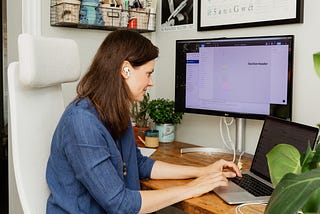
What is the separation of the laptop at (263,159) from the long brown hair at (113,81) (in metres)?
0.40

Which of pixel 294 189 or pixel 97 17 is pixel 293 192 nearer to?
pixel 294 189

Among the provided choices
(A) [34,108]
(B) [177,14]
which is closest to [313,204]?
(A) [34,108]

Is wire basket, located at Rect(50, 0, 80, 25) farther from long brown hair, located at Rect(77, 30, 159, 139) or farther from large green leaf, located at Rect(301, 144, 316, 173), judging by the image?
large green leaf, located at Rect(301, 144, 316, 173)

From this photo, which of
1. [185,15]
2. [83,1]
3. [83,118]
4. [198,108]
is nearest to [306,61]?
[198,108]

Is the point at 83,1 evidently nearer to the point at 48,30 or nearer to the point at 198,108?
the point at 48,30

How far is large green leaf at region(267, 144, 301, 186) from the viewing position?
640 mm

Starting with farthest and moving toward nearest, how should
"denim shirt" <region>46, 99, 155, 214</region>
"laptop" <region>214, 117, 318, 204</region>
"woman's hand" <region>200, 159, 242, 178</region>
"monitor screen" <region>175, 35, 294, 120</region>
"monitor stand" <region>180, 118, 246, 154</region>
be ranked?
"monitor stand" <region>180, 118, 246, 154</region> < "monitor screen" <region>175, 35, 294, 120</region> < "woman's hand" <region>200, 159, 242, 178</region> < "laptop" <region>214, 117, 318, 204</region> < "denim shirt" <region>46, 99, 155, 214</region>

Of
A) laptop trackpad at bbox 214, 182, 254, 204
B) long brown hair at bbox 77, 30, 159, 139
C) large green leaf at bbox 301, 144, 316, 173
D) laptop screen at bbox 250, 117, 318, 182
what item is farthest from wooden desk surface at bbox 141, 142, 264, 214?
large green leaf at bbox 301, 144, 316, 173

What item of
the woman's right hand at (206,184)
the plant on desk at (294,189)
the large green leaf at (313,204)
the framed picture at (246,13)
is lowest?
the woman's right hand at (206,184)

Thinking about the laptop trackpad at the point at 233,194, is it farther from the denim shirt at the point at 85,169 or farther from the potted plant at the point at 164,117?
the potted plant at the point at 164,117

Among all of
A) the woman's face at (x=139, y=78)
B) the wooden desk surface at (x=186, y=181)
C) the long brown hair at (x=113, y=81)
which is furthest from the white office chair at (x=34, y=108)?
the wooden desk surface at (x=186, y=181)

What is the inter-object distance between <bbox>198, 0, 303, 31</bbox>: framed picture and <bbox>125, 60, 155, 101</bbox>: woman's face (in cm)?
62

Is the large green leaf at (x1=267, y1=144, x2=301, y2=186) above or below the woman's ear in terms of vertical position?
below

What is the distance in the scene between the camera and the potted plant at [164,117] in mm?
2029
